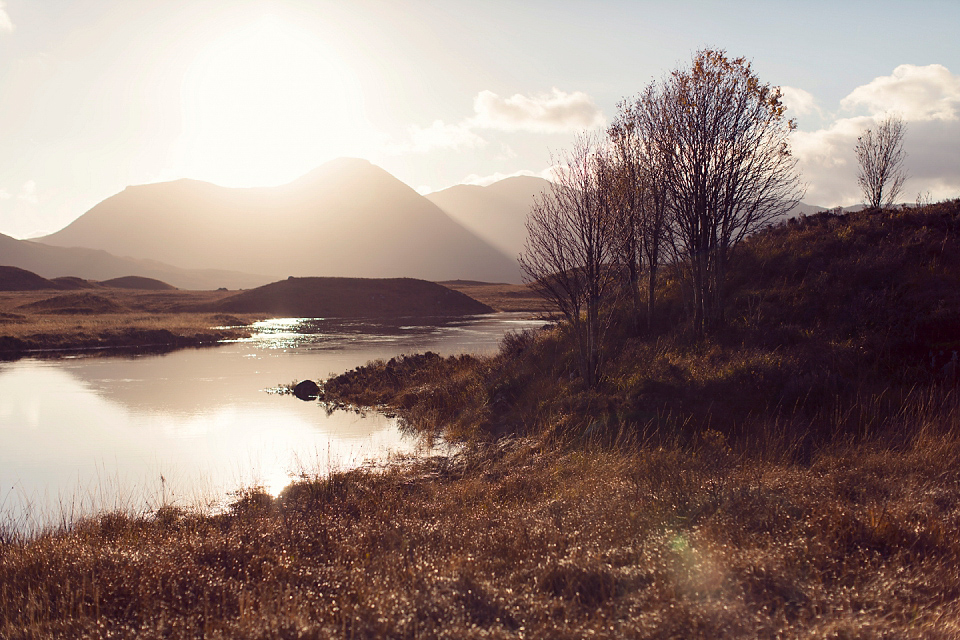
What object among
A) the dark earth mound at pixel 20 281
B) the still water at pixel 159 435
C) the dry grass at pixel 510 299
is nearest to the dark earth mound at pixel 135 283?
the dark earth mound at pixel 20 281

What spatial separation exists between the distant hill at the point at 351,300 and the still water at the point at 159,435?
4592cm

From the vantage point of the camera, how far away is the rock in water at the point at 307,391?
2114 cm

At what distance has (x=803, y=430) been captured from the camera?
30.3ft

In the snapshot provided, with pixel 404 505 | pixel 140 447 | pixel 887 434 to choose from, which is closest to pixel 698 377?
pixel 887 434

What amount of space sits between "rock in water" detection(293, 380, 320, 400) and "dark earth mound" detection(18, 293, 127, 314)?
52893 millimetres

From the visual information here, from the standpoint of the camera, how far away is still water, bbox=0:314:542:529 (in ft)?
35.4

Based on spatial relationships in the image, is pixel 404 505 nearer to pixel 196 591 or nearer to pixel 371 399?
pixel 196 591

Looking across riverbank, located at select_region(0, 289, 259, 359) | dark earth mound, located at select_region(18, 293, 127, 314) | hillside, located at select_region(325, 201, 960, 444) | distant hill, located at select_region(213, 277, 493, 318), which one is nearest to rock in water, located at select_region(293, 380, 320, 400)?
hillside, located at select_region(325, 201, 960, 444)

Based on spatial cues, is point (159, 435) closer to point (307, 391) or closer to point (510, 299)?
point (307, 391)

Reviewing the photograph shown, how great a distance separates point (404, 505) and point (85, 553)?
3621 millimetres

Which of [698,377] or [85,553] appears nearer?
[85,553]

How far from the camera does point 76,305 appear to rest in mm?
62594

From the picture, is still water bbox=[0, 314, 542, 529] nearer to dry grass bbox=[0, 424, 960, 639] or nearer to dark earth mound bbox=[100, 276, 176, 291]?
dry grass bbox=[0, 424, 960, 639]

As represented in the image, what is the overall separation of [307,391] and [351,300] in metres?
59.6
